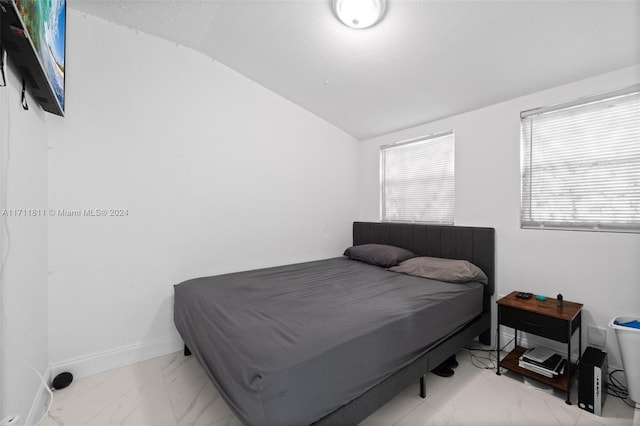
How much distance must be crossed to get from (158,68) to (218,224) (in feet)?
4.93

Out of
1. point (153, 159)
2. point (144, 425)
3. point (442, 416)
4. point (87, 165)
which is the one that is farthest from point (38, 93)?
point (442, 416)

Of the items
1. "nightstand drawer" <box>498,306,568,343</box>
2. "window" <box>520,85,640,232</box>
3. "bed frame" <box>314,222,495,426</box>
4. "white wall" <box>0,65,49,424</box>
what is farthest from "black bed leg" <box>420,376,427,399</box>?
"white wall" <box>0,65,49,424</box>

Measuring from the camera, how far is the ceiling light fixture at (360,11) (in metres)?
1.79

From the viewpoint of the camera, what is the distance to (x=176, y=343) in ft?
7.91

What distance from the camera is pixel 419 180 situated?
10.6ft

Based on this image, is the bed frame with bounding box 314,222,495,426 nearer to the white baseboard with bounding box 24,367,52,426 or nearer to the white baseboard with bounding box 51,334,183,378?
the white baseboard with bounding box 24,367,52,426

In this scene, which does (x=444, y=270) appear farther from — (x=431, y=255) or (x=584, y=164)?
(x=584, y=164)

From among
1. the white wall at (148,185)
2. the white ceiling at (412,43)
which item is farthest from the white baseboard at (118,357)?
the white ceiling at (412,43)

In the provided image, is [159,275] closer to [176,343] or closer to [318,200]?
[176,343]

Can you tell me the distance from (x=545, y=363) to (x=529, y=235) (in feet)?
3.29

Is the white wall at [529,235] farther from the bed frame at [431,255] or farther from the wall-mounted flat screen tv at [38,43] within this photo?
the wall-mounted flat screen tv at [38,43]

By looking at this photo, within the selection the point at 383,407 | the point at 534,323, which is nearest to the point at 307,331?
the point at 383,407

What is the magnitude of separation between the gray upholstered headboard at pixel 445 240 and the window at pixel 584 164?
15.0 inches

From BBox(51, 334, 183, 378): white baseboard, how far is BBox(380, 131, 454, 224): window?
110 inches
